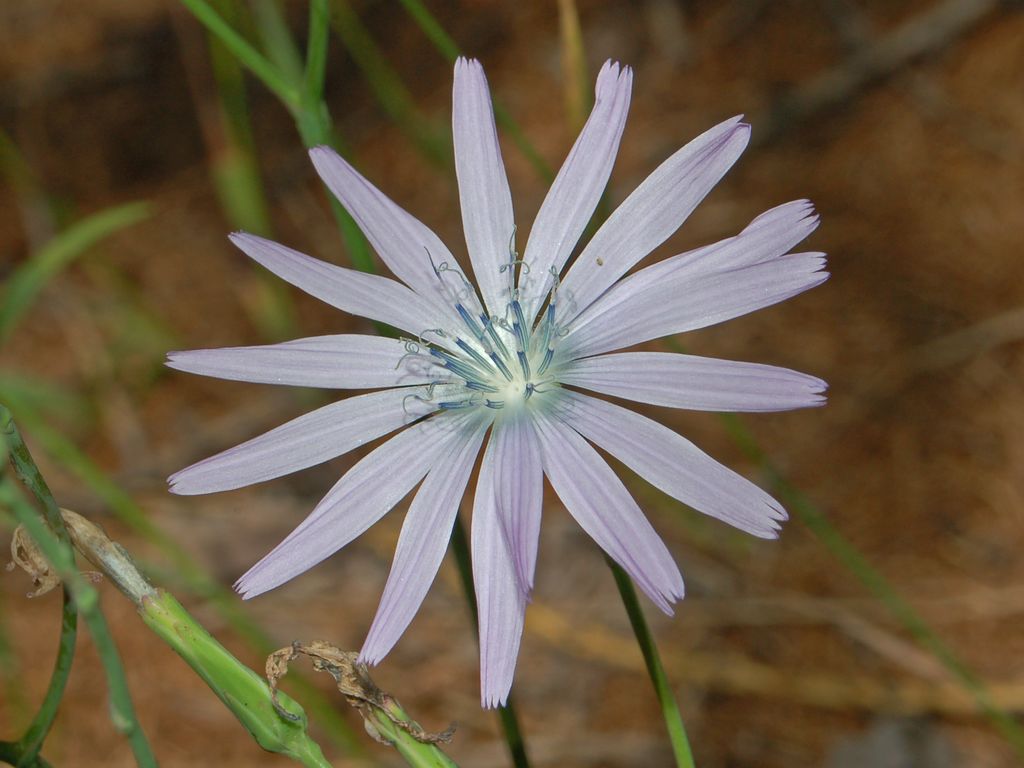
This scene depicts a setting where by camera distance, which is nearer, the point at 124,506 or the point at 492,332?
the point at 492,332

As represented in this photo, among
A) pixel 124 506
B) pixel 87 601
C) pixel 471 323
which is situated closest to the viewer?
pixel 87 601

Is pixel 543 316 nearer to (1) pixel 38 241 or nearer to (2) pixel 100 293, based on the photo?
(2) pixel 100 293

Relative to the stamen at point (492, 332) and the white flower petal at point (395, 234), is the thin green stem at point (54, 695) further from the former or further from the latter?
the stamen at point (492, 332)

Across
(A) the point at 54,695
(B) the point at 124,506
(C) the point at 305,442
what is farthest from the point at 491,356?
(B) the point at 124,506

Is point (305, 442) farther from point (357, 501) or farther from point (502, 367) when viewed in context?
point (502, 367)

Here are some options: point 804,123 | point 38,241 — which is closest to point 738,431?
point 804,123

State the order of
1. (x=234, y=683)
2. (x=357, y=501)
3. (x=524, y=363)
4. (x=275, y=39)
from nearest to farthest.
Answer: (x=234, y=683)
(x=357, y=501)
(x=524, y=363)
(x=275, y=39)

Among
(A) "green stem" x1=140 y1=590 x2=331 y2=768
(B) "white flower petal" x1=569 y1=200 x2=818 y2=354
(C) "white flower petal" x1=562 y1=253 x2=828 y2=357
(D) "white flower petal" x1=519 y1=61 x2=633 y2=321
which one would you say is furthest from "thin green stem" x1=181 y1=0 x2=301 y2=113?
(A) "green stem" x1=140 y1=590 x2=331 y2=768
